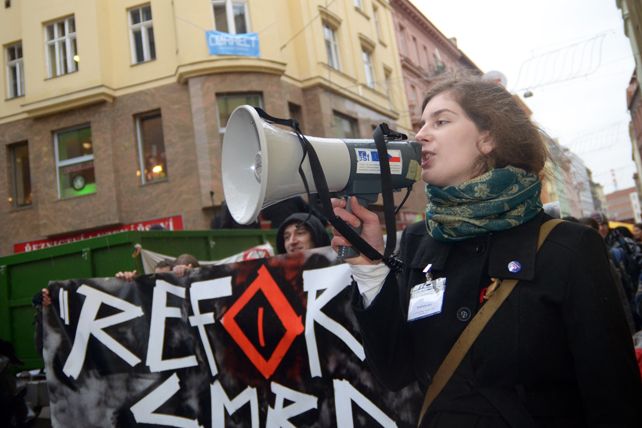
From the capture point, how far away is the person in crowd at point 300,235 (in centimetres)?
341

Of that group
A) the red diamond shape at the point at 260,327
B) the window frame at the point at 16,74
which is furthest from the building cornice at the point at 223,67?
the red diamond shape at the point at 260,327

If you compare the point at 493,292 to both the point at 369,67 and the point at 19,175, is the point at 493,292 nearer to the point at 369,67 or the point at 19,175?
the point at 19,175

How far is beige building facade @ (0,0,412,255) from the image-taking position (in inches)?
467

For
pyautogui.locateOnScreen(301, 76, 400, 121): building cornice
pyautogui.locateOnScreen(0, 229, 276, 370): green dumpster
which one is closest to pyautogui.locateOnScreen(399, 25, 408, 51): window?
pyautogui.locateOnScreen(301, 76, 400, 121): building cornice

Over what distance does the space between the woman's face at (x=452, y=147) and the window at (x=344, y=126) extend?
12.9 meters

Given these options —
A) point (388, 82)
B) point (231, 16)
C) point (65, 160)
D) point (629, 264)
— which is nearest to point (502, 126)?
point (629, 264)

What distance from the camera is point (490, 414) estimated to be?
1.22 m

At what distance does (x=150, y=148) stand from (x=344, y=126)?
18.9ft

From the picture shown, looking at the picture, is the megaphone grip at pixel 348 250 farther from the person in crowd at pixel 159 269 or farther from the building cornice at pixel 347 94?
the building cornice at pixel 347 94

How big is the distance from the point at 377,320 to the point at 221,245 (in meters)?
4.75

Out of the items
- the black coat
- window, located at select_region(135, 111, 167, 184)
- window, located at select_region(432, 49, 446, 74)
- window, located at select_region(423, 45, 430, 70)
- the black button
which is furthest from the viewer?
window, located at select_region(432, 49, 446, 74)

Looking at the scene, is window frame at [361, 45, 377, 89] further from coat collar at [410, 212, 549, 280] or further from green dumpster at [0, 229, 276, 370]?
coat collar at [410, 212, 549, 280]

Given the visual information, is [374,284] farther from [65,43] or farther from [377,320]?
[65,43]

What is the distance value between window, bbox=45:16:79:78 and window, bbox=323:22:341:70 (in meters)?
6.96
